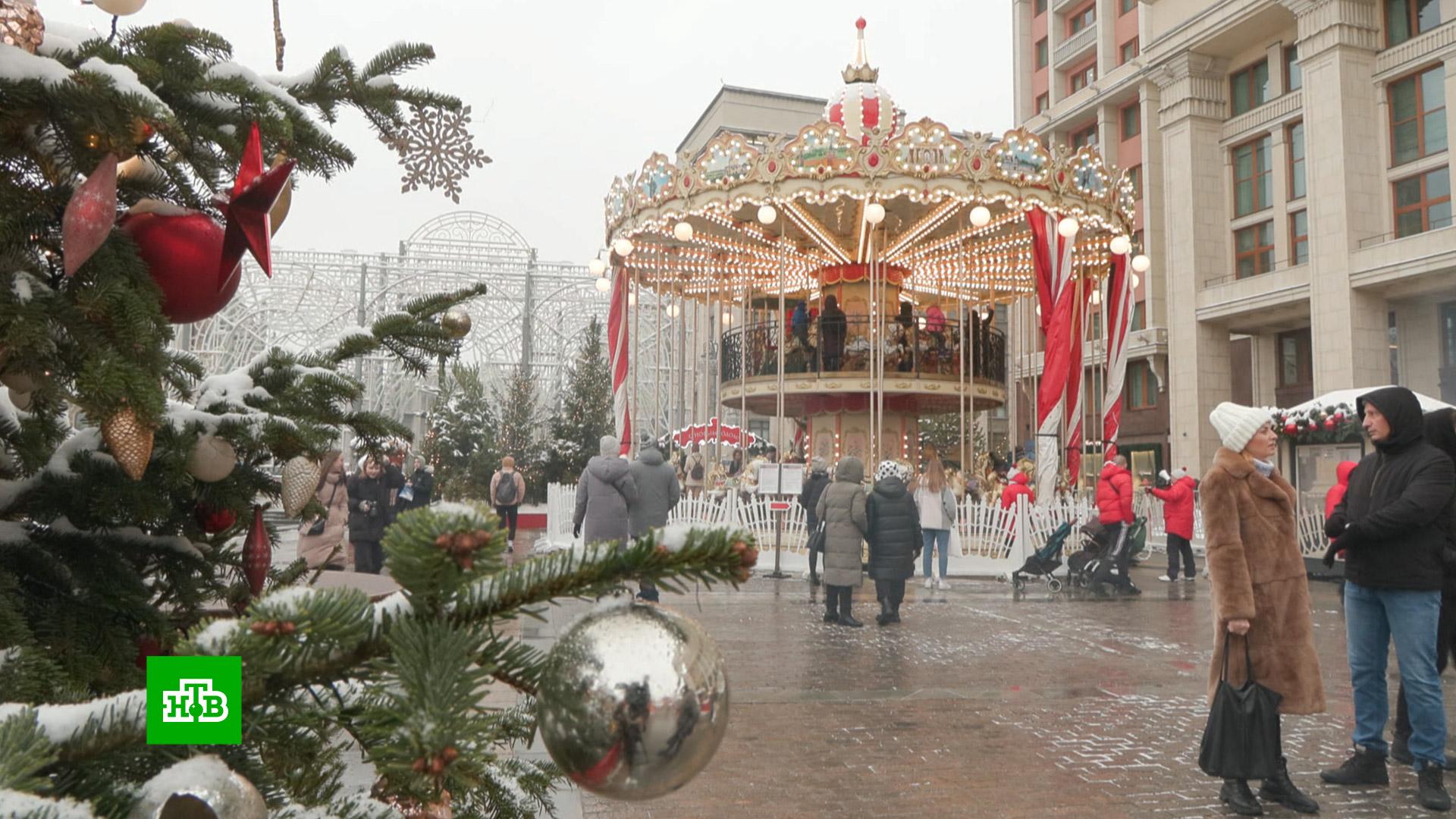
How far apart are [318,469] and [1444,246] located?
2935 centimetres

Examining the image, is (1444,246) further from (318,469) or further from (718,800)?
(318,469)

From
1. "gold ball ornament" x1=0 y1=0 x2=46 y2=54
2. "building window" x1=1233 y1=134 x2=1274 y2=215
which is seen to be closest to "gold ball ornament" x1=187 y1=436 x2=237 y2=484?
"gold ball ornament" x1=0 y1=0 x2=46 y2=54

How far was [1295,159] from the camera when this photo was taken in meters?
30.9

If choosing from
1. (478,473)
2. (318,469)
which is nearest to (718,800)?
(318,469)

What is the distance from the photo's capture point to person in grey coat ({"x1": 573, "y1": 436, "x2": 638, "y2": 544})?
34.6 feet

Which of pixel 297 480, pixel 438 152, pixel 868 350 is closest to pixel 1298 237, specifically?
pixel 868 350

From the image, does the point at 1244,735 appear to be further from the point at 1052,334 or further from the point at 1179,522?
the point at 1052,334

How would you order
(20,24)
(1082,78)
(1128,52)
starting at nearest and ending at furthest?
1. (20,24)
2. (1128,52)
3. (1082,78)

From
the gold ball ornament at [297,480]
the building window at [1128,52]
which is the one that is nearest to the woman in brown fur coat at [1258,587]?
the gold ball ornament at [297,480]

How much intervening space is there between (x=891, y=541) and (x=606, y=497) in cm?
301

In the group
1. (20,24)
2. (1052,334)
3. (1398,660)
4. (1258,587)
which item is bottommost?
(1398,660)

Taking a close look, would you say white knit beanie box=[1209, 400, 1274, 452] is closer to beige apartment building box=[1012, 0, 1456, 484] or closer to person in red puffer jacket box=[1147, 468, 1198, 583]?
person in red puffer jacket box=[1147, 468, 1198, 583]

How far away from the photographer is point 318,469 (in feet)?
6.40

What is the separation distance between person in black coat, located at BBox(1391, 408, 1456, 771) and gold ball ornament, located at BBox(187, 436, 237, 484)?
507cm
